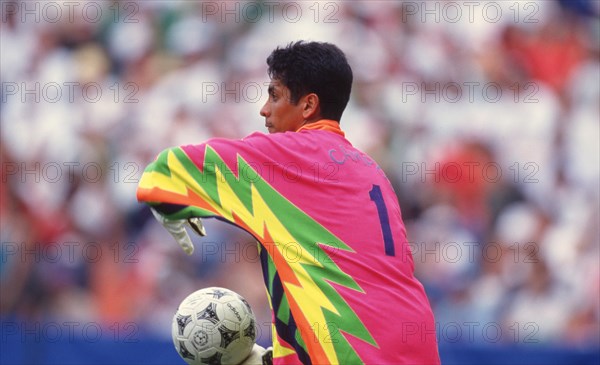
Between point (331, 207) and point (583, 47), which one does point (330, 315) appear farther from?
point (583, 47)

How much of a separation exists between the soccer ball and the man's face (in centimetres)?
86

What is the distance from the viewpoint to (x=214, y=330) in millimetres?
4840

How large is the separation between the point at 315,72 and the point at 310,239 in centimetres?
75

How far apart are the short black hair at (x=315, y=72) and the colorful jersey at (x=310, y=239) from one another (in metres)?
0.29

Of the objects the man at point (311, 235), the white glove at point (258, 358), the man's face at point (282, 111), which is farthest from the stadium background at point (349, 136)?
the man at point (311, 235)

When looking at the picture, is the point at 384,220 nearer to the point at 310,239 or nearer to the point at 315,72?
the point at 310,239

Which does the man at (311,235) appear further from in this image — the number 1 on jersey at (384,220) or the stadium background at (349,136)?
the stadium background at (349,136)

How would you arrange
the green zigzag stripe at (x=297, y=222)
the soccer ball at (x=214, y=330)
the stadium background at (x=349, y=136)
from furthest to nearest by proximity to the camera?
the stadium background at (x=349, y=136)
the soccer ball at (x=214, y=330)
the green zigzag stripe at (x=297, y=222)

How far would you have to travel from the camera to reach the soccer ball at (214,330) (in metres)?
4.85

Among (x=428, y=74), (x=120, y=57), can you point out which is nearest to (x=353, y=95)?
(x=428, y=74)

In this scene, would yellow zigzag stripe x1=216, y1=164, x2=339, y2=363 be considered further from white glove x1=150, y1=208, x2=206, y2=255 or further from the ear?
the ear

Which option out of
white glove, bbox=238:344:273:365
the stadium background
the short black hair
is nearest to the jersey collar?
the short black hair

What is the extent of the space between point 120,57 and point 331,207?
6.14 m

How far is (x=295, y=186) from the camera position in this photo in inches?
170
